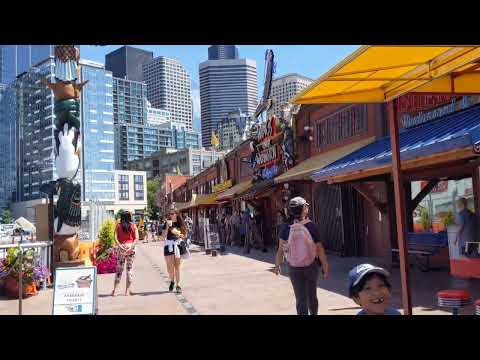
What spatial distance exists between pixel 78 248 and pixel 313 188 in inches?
342

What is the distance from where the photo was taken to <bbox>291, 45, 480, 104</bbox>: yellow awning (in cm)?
344

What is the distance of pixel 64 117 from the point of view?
14.4 metres

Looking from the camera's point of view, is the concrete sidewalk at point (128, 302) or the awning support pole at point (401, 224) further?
the concrete sidewalk at point (128, 302)

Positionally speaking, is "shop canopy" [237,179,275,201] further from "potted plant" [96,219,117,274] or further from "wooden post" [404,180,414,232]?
"wooden post" [404,180,414,232]

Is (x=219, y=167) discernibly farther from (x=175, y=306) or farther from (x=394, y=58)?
(x=394, y=58)

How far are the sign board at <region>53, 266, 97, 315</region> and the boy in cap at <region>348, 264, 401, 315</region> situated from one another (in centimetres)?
431

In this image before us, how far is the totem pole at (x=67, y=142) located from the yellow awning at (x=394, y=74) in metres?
10.7

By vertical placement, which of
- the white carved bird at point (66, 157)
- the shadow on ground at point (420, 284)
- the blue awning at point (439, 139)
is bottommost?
the shadow on ground at point (420, 284)

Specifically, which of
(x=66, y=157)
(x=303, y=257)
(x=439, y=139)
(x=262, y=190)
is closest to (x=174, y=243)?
(x=303, y=257)

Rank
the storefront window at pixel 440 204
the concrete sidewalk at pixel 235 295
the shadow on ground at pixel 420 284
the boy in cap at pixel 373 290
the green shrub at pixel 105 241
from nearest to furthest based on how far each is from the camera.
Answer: the boy in cap at pixel 373 290 → the shadow on ground at pixel 420 284 → the concrete sidewalk at pixel 235 295 → the storefront window at pixel 440 204 → the green shrub at pixel 105 241

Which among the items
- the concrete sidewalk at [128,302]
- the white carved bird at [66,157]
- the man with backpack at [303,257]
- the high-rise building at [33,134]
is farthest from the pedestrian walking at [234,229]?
the high-rise building at [33,134]

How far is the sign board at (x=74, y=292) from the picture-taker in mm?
6152

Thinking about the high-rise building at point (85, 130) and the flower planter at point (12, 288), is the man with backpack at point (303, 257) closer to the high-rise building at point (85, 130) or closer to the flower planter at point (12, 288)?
the flower planter at point (12, 288)

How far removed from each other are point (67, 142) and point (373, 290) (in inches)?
516
